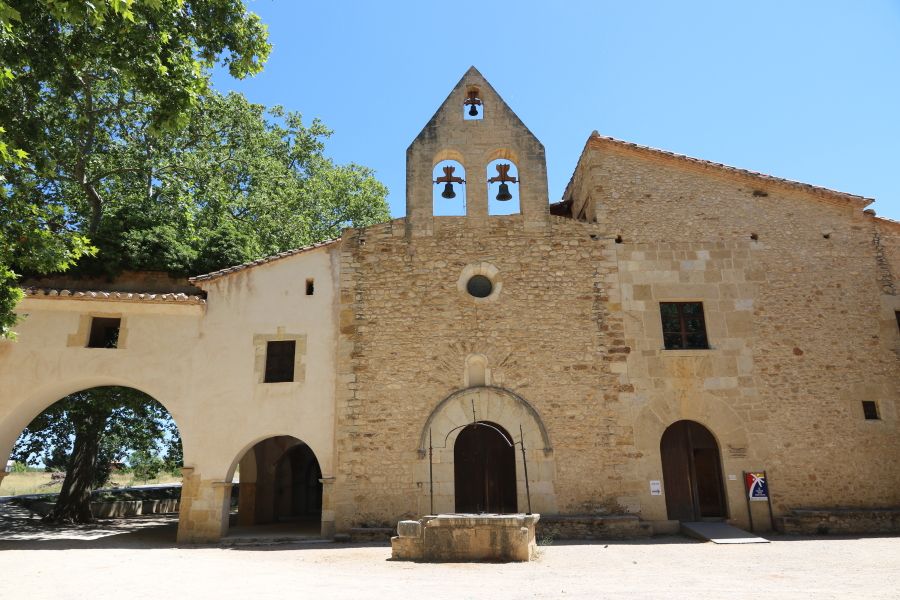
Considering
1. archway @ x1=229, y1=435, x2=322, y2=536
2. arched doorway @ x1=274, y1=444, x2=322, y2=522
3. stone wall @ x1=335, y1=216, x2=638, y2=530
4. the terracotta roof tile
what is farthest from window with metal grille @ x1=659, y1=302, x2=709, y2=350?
the terracotta roof tile

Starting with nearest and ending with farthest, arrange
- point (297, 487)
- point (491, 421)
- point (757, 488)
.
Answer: point (757, 488)
point (491, 421)
point (297, 487)

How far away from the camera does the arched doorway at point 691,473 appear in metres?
11.5

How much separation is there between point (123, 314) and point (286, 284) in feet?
10.6

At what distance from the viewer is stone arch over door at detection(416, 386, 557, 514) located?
1104 centimetres

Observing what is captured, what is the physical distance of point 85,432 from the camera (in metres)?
16.4

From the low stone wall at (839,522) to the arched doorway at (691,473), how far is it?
119 cm

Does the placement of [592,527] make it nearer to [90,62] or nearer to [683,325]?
[683,325]

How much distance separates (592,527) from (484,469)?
7.42 ft

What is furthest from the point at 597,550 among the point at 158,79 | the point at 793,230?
the point at 158,79

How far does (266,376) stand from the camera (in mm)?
11930

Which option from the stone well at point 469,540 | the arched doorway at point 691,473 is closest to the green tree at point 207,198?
the stone well at point 469,540

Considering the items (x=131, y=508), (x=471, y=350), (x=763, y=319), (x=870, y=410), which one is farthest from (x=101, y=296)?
(x=870, y=410)

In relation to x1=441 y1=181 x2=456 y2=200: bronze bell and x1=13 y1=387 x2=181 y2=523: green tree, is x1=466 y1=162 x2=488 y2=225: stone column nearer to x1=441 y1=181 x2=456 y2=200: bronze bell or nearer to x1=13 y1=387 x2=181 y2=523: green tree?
x1=441 y1=181 x2=456 y2=200: bronze bell

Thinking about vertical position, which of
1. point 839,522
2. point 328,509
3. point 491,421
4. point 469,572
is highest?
point 491,421
